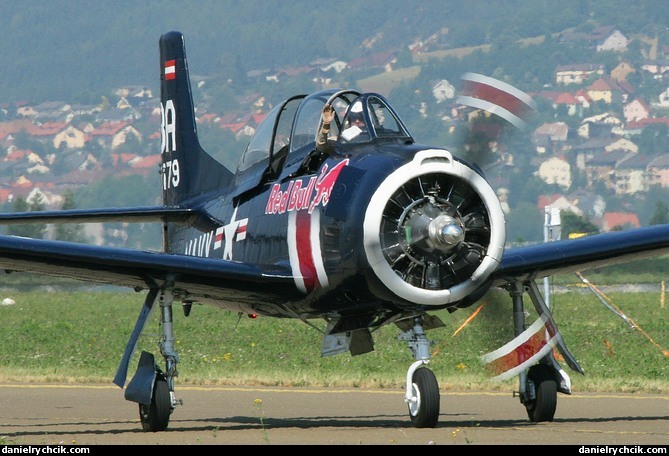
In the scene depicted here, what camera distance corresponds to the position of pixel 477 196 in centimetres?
1412

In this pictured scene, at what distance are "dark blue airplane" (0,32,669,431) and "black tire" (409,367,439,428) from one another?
0.01 metres

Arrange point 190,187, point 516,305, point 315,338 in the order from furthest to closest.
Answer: point 315,338
point 190,187
point 516,305

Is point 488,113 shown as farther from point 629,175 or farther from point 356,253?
point 629,175

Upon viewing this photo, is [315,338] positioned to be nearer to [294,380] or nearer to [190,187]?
[294,380]

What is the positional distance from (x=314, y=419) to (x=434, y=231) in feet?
13.5

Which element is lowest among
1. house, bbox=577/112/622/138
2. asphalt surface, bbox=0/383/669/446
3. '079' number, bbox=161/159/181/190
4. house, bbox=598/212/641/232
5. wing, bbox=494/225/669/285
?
asphalt surface, bbox=0/383/669/446

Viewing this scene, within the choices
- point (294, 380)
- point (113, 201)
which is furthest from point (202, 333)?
point (113, 201)

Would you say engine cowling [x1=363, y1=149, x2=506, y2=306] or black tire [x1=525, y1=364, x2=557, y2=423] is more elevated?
engine cowling [x1=363, y1=149, x2=506, y2=306]

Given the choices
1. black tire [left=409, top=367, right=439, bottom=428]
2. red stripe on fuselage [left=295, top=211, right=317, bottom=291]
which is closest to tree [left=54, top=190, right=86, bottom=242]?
red stripe on fuselage [left=295, top=211, right=317, bottom=291]

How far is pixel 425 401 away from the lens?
14.2 meters

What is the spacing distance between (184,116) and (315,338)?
30.8 ft

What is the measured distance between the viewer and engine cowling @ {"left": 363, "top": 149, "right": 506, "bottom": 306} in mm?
13789

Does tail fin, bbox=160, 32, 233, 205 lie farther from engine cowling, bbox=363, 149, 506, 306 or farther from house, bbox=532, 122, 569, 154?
house, bbox=532, 122, 569, 154

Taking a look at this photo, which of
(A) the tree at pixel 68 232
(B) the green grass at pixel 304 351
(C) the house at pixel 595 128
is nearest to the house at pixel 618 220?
(A) the tree at pixel 68 232
